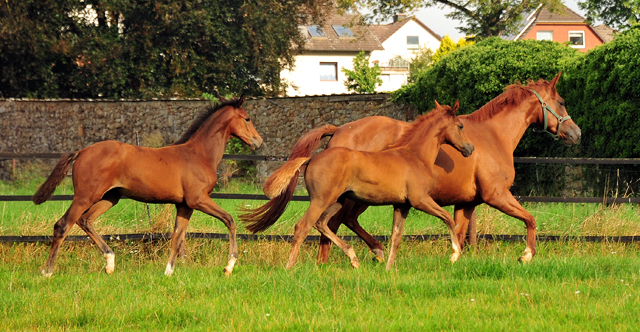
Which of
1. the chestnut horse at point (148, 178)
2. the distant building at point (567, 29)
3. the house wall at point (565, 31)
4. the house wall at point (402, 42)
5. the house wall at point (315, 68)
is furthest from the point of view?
the house wall at point (402, 42)

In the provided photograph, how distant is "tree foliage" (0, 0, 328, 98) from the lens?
23.7 metres

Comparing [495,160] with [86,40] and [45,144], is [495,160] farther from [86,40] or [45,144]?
[86,40]

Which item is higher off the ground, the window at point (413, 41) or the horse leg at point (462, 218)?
the window at point (413, 41)

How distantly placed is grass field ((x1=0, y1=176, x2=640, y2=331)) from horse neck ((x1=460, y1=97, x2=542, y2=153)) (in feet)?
4.47

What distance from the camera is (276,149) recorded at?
19391mm

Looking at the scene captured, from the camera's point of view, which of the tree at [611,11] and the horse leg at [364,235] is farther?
the tree at [611,11]

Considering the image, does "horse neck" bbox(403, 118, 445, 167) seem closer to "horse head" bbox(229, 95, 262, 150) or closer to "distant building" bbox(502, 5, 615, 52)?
"horse head" bbox(229, 95, 262, 150)

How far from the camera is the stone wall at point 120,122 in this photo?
1928 centimetres

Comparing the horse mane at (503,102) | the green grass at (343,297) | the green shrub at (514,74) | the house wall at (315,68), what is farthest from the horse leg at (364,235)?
the house wall at (315,68)

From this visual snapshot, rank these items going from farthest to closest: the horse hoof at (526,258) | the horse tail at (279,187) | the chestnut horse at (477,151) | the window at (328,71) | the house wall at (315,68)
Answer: the window at (328,71) < the house wall at (315,68) < the chestnut horse at (477,151) < the horse hoof at (526,258) < the horse tail at (279,187)

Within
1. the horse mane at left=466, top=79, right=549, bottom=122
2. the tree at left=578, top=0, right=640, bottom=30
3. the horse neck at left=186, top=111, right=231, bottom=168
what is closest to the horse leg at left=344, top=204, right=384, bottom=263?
the horse neck at left=186, top=111, right=231, bottom=168

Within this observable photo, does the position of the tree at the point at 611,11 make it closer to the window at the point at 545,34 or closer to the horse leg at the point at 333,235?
the window at the point at 545,34

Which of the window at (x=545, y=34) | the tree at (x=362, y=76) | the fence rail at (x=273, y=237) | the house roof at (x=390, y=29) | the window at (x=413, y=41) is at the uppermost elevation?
the house roof at (x=390, y=29)

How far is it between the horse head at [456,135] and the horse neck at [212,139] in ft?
7.71
